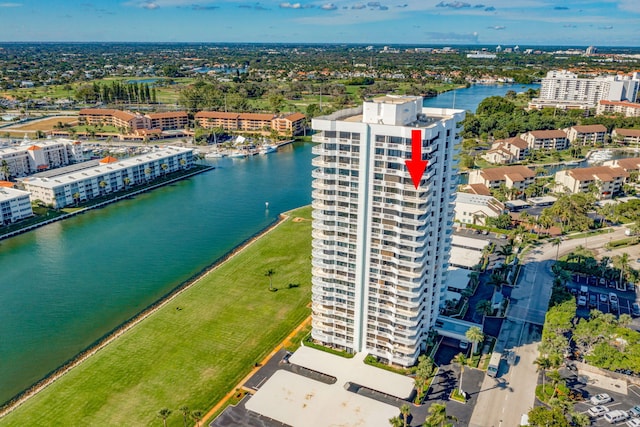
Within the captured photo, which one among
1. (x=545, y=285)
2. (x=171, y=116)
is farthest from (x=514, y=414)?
(x=171, y=116)

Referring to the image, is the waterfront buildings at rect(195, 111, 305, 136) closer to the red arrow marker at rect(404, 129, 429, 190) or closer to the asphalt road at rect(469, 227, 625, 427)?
the asphalt road at rect(469, 227, 625, 427)

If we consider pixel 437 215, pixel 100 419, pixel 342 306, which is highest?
pixel 437 215

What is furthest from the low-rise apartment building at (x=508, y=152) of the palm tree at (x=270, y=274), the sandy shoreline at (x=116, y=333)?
the palm tree at (x=270, y=274)

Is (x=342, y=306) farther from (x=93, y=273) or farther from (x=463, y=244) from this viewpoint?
(x=93, y=273)

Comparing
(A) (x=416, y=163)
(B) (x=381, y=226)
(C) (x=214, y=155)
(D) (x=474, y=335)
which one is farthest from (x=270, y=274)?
(C) (x=214, y=155)

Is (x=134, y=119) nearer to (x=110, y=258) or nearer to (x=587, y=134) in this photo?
(x=110, y=258)

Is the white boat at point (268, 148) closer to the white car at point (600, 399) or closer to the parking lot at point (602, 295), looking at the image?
the parking lot at point (602, 295)

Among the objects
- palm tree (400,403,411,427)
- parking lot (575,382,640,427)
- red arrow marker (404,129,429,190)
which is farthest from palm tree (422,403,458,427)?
red arrow marker (404,129,429,190)
